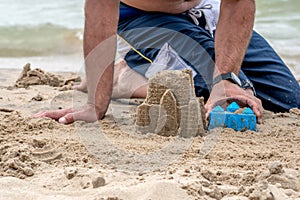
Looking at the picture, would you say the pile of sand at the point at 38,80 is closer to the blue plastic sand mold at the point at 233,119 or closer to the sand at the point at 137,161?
the sand at the point at 137,161

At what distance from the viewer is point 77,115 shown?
9.78 ft

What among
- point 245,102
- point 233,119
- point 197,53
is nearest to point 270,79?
point 197,53

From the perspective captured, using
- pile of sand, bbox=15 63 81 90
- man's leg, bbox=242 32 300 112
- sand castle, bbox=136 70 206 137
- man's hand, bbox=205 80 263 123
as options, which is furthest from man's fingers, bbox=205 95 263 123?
pile of sand, bbox=15 63 81 90

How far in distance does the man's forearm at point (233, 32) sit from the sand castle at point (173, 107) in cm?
53

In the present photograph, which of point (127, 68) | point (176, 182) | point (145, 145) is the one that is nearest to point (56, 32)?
point (127, 68)

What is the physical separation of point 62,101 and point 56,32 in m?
4.22

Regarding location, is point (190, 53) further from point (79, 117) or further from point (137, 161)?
point (137, 161)

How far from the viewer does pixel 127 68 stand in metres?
3.85

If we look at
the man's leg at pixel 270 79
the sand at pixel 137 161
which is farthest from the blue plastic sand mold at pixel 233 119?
the man's leg at pixel 270 79

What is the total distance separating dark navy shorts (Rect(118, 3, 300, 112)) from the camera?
3486mm

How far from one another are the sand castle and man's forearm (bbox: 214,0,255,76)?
53 centimetres

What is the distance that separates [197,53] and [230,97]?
53cm

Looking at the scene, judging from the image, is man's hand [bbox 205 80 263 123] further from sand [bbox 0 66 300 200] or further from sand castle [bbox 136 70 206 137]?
sand castle [bbox 136 70 206 137]

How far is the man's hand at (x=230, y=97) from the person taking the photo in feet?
9.98
